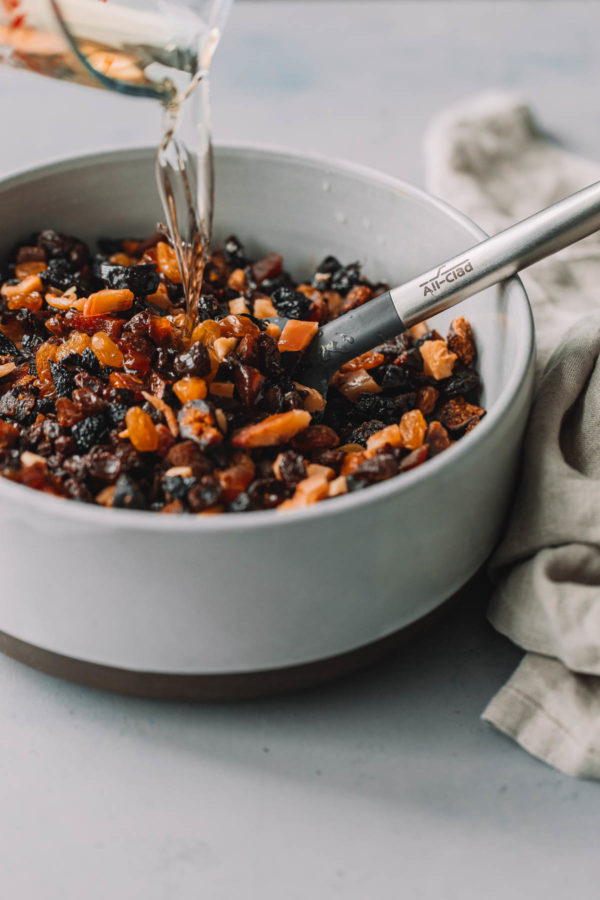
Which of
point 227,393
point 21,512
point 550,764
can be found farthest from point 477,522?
point 21,512

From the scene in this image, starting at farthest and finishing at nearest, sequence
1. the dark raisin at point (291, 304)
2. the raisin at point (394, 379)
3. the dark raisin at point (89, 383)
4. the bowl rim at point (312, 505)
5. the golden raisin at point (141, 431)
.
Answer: the dark raisin at point (291, 304) < the raisin at point (394, 379) < the dark raisin at point (89, 383) < the golden raisin at point (141, 431) < the bowl rim at point (312, 505)

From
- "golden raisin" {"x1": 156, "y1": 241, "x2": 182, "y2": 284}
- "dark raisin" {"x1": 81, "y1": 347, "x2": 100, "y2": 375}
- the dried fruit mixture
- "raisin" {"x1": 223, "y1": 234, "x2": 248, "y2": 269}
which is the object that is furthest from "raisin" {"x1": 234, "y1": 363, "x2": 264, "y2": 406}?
"raisin" {"x1": 223, "y1": 234, "x2": 248, "y2": 269}

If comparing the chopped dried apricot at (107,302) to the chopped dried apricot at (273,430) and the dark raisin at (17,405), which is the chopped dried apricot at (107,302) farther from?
the chopped dried apricot at (273,430)

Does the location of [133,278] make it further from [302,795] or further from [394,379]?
[302,795]

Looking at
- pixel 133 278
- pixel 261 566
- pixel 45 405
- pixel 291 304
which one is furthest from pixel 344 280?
pixel 261 566

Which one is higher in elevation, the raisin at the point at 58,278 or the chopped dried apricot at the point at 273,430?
the raisin at the point at 58,278

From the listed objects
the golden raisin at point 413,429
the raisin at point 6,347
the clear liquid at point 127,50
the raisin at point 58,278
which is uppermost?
the clear liquid at point 127,50


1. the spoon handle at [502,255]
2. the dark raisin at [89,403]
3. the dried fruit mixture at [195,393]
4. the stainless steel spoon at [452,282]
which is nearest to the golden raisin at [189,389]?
the dried fruit mixture at [195,393]

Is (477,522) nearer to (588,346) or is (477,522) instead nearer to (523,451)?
(523,451)
